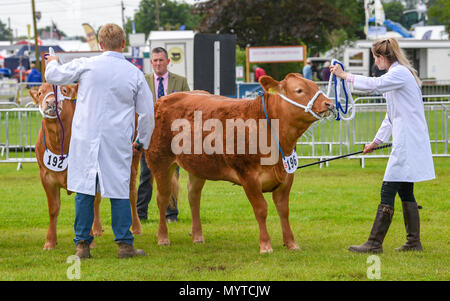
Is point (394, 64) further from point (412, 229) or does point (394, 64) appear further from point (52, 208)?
point (52, 208)

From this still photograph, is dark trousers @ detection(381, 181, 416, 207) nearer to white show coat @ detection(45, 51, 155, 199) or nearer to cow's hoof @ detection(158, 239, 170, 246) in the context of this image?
cow's hoof @ detection(158, 239, 170, 246)

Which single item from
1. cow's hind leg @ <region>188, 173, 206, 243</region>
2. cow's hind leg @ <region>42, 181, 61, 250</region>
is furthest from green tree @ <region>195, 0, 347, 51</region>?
cow's hind leg @ <region>42, 181, 61, 250</region>

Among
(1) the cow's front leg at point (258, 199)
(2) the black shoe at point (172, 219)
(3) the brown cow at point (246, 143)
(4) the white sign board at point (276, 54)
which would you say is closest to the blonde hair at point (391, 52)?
(3) the brown cow at point (246, 143)

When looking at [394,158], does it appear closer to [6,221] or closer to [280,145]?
[280,145]

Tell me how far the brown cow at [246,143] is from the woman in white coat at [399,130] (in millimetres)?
533

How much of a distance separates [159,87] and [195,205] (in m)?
1.96

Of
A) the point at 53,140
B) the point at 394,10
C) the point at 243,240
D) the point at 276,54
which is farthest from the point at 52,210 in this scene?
the point at 394,10

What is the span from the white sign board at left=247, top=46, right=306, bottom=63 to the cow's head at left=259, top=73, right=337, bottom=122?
976 inches

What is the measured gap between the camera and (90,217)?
6664 mm

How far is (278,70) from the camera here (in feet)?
138

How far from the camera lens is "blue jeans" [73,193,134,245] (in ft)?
21.6
